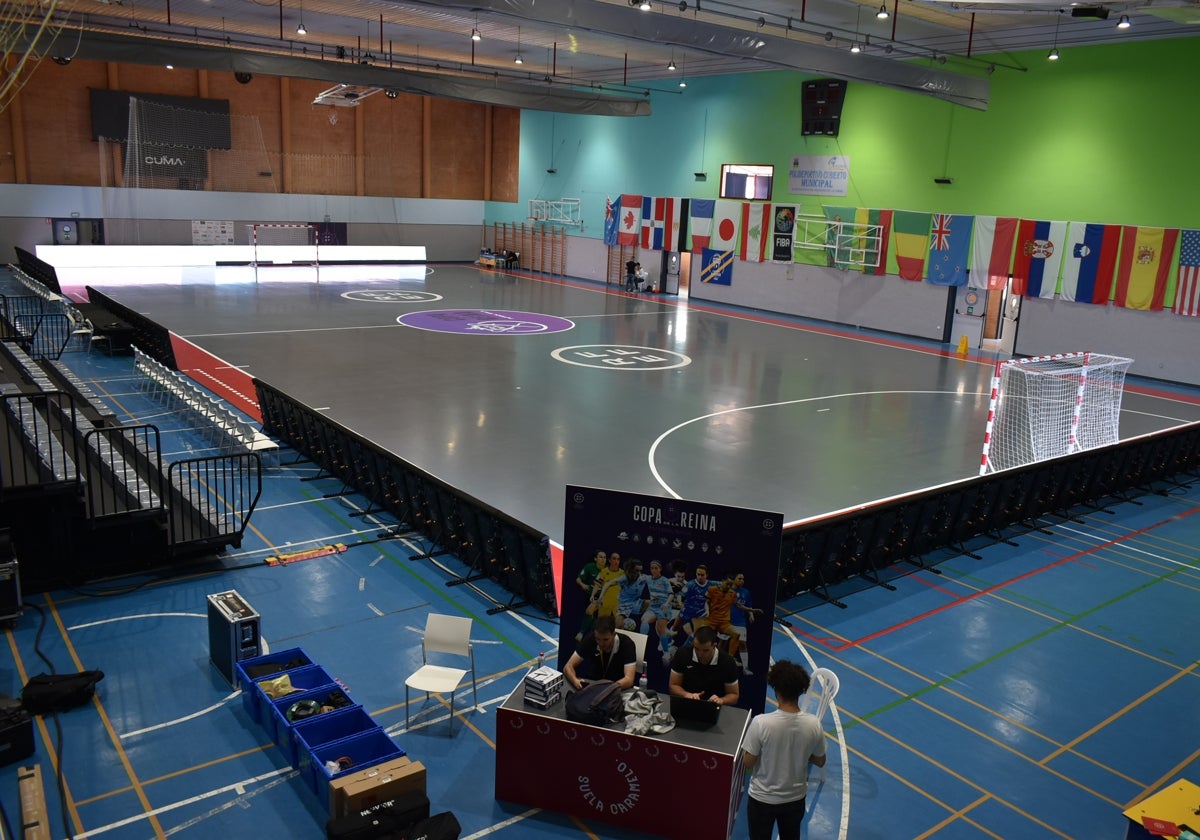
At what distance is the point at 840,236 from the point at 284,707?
30630 millimetres

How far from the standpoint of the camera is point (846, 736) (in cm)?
878

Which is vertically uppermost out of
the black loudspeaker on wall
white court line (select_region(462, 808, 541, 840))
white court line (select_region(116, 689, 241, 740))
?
the black loudspeaker on wall

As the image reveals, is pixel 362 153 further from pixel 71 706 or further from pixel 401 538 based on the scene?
pixel 71 706

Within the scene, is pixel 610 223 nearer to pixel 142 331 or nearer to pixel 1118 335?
pixel 1118 335

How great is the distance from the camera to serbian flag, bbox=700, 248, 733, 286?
130 feet

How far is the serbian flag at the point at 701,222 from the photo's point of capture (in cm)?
3966

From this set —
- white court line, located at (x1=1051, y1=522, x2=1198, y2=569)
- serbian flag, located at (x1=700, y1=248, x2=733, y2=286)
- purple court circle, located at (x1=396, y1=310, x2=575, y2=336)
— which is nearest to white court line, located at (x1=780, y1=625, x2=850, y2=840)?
white court line, located at (x1=1051, y1=522, x2=1198, y2=569)

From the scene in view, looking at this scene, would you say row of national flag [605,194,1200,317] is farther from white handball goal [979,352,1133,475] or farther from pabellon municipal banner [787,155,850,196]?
white handball goal [979,352,1133,475]

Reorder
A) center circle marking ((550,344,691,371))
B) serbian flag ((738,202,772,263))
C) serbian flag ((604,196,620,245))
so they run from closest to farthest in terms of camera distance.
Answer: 1. center circle marking ((550,344,691,371))
2. serbian flag ((738,202,772,263))
3. serbian flag ((604,196,620,245))

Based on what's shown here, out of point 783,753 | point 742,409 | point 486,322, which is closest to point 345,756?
point 783,753

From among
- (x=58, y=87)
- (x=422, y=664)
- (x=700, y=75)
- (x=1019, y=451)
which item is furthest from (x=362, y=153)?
(x=422, y=664)

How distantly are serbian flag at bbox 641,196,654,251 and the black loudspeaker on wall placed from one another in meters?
8.48

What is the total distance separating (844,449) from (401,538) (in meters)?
9.14

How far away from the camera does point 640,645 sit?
26.7 ft
